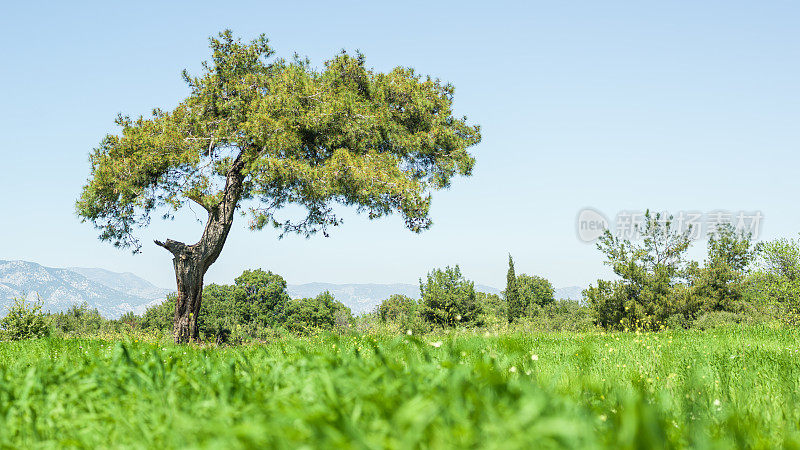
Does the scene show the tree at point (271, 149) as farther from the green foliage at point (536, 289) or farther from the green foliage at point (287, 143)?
the green foliage at point (536, 289)

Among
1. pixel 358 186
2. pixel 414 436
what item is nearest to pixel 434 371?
pixel 414 436

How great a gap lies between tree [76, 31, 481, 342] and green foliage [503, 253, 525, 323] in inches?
2416

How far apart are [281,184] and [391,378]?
557 inches

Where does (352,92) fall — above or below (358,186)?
above

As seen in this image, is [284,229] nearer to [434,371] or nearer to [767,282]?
[434,371]

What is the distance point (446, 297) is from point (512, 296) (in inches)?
1515

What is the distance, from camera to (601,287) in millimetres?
35812

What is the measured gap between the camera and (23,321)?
71.1ft

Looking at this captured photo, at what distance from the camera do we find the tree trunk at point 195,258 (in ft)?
55.8

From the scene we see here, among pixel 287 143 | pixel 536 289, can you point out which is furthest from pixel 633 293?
pixel 536 289

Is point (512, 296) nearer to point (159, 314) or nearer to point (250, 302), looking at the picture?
point (250, 302)

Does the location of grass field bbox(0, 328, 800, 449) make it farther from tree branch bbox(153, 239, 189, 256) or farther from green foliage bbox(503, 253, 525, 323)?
green foliage bbox(503, 253, 525, 323)

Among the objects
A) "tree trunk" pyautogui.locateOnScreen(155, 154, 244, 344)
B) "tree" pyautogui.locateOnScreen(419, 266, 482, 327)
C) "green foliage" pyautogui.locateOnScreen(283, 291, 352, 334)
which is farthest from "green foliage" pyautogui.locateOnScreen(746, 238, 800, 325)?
"green foliage" pyautogui.locateOnScreen(283, 291, 352, 334)

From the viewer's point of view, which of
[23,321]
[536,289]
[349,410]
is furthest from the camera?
[536,289]
